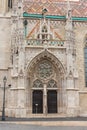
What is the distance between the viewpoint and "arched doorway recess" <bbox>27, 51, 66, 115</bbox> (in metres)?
22.9

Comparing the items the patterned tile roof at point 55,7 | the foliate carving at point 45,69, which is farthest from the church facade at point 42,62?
the patterned tile roof at point 55,7

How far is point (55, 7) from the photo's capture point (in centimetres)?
2762

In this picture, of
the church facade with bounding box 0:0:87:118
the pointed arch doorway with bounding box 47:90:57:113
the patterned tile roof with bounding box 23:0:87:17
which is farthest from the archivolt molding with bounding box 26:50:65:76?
the patterned tile roof with bounding box 23:0:87:17

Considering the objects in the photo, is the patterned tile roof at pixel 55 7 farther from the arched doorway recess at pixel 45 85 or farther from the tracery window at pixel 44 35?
the arched doorway recess at pixel 45 85

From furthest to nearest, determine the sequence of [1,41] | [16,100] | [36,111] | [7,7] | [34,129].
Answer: [7,7] → [1,41] → [36,111] → [16,100] → [34,129]

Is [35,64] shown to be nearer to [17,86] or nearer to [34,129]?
[17,86]

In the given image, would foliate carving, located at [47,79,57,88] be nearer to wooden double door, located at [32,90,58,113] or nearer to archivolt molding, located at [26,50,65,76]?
wooden double door, located at [32,90,58,113]

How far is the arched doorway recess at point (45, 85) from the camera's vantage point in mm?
22859

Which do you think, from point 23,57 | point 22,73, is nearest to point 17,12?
point 23,57

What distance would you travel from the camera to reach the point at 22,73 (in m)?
21.8

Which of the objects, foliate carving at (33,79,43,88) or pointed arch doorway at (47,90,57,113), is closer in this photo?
pointed arch doorway at (47,90,57,113)

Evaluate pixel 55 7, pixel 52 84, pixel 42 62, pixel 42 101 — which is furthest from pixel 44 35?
pixel 42 101

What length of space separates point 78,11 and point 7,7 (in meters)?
7.41

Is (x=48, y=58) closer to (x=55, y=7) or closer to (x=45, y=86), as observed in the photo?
(x=45, y=86)
